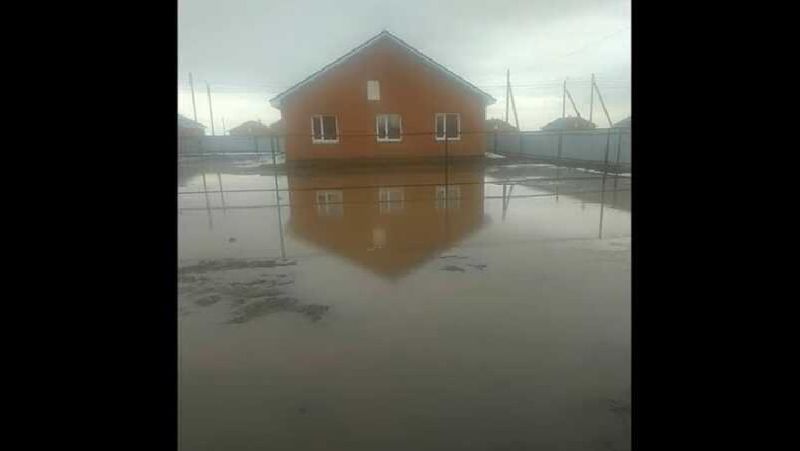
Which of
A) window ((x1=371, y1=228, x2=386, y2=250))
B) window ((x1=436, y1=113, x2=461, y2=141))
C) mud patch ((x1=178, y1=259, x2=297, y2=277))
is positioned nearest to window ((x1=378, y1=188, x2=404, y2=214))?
window ((x1=371, y1=228, x2=386, y2=250))

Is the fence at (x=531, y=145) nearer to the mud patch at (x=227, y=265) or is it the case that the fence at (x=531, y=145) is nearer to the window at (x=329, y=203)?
the window at (x=329, y=203)

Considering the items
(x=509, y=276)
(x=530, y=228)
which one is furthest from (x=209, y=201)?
(x=509, y=276)

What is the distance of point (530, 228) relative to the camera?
377 cm

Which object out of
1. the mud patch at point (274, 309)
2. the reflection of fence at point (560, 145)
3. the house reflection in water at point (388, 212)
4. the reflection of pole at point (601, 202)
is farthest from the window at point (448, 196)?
the mud patch at point (274, 309)

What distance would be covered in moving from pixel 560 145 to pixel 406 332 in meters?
6.98

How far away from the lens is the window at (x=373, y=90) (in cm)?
596

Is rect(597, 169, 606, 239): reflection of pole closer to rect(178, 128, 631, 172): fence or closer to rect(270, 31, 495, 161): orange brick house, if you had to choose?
rect(178, 128, 631, 172): fence

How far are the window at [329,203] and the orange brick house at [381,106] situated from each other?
2.83 feet

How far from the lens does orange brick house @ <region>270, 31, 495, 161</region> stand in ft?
19.1

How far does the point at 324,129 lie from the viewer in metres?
6.12

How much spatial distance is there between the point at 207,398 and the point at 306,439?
0.38 m

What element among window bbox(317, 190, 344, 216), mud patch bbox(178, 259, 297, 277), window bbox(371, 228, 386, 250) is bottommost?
mud patch bbox(178, 259, 297, 277)
